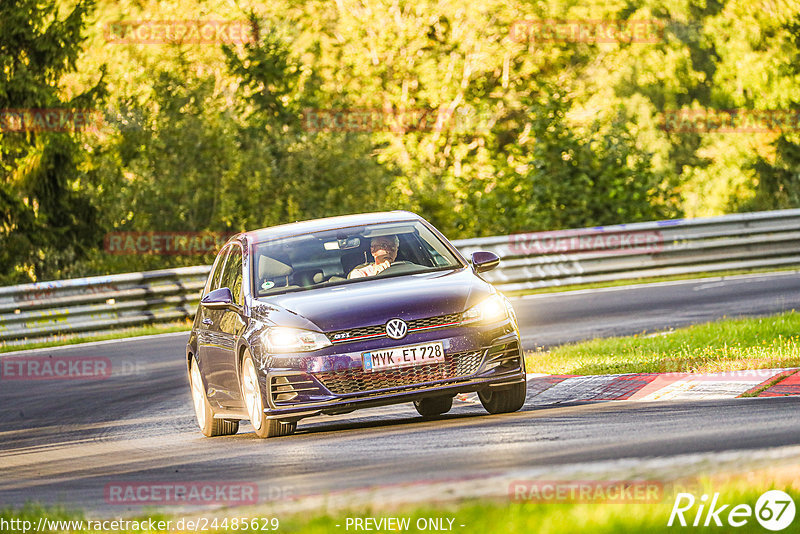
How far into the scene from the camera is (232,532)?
602 cm

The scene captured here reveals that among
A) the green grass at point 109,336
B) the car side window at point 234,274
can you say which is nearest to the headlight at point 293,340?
the car side window at point 234,274

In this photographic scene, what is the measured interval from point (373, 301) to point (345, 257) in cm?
118

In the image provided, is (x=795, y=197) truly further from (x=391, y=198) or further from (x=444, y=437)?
(x=444, y=437)

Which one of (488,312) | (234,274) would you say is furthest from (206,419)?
(488,312)

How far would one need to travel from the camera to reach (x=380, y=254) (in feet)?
36.1

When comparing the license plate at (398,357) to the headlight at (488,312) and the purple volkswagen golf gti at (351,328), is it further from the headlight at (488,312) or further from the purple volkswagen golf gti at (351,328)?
the headlight at (488,312)

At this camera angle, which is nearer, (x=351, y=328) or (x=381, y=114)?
(x=351, y=328)

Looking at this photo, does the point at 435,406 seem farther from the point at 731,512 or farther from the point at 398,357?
the point at 731,512

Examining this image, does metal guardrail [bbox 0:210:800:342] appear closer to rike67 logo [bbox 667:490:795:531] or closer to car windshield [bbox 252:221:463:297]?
car windshield [bbox 252:221:463:297]

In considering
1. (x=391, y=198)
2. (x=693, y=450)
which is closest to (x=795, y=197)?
(x=391, y=198)

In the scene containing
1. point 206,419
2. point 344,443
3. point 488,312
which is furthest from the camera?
point 206,419

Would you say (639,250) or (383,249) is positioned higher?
(383,249)

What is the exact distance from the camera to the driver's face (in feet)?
36.0

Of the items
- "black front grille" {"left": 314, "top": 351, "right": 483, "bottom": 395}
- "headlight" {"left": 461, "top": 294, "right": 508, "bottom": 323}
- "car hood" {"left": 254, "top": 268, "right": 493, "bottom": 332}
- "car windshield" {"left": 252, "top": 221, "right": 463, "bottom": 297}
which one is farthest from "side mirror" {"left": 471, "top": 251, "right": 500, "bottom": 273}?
"black front grille" {"left": 314, "top": 351, "right": 483, "bottom": 395}
